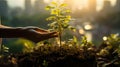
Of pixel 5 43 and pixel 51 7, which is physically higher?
pixel 51 7

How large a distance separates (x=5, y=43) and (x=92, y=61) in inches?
20.4

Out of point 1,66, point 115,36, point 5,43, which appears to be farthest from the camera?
point 115,36

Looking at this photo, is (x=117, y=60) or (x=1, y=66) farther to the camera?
(x=117, y=60)

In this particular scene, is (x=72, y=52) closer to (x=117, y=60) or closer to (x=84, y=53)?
(x=84, y=53)

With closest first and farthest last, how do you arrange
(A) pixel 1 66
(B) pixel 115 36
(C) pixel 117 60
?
(A) pixel 1 66, (C) pixel 117 60, (B) pixel 115 36

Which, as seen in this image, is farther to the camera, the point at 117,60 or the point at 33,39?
the point at 117,60

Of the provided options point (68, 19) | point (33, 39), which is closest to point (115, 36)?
point (68, 19)

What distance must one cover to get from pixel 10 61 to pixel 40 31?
237 mm

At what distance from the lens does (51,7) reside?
1.80 metres

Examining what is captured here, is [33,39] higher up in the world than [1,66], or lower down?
higher up

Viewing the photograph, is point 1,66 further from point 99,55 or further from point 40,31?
point 99,55

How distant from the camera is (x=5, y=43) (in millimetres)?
1870

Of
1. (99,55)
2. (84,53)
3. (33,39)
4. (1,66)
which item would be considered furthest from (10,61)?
(99,55)

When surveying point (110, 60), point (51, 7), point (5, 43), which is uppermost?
point (51, 7)
